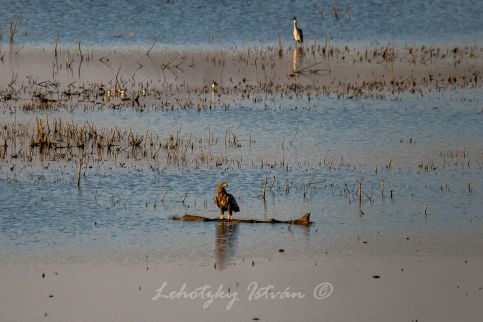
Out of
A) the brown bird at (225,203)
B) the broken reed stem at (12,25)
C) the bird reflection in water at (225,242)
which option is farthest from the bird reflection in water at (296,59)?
the bird reflection in water at (225,242)

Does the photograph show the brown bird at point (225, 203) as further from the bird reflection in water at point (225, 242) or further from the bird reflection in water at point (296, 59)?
the bird reflection in water at point (296, 59)

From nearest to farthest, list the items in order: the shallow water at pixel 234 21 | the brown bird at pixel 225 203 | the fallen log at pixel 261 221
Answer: the fallen log at pixel 261 221, the brown bird at pixel 225 203, the shallow water at pixel 234 21

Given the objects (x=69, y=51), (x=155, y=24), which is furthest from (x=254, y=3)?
(x=69, y=51)

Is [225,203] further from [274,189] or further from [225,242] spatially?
[274,189]

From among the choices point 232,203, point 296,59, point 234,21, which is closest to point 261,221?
point 232,203

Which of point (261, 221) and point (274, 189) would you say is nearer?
point (261, 221)

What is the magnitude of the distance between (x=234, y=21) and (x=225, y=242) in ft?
82.3

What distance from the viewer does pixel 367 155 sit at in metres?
19.4

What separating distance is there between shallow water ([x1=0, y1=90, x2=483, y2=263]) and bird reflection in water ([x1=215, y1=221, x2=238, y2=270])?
2cm

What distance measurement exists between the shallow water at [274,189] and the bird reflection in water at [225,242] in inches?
0.9

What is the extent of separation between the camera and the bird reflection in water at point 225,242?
13.4 metres

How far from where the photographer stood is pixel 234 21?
1523 inches

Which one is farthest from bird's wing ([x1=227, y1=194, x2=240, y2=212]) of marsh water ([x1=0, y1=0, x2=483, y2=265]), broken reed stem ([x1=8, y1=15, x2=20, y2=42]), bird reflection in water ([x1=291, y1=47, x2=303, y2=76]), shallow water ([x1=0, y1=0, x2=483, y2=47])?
broken reed stem ([x1=8, y1=15, x2=20, y2=42])

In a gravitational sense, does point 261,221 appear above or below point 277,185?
below
